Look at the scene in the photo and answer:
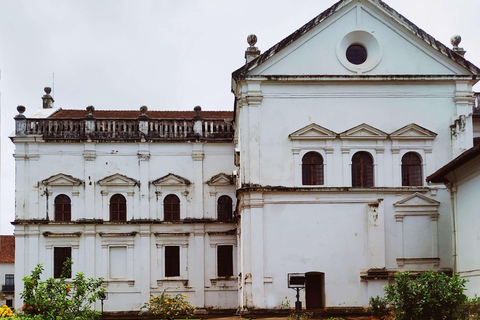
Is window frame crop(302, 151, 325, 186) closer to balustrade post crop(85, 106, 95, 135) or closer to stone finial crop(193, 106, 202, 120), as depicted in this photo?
stone finial crop(193, 106, 202, 120)

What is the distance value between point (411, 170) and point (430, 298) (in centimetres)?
1009

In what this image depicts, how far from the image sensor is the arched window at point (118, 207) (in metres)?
38.4

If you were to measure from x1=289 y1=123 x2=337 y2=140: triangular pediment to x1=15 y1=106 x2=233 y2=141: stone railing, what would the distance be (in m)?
9.31

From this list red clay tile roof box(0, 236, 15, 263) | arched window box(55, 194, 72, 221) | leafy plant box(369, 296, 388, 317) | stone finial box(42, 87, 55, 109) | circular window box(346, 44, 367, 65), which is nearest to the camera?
leafy plant box(369, 296, 388, 317)

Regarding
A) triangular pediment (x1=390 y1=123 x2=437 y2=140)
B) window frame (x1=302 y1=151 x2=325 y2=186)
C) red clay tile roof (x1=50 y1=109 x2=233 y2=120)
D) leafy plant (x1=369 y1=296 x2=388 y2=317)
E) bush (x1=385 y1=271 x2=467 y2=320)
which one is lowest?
leafy plant (x1=369 y1=296 x2=388 y2=317)

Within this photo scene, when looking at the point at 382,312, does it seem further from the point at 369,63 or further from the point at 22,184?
the point at 22,184

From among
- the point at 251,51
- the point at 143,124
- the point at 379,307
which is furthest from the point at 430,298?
the point at 143,124

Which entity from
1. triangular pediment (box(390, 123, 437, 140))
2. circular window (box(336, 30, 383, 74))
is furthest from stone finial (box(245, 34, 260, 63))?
triangular pediment (box(390, 123, 437, 140))

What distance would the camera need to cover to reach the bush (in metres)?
20.9

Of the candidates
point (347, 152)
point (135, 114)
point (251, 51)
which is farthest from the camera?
point (135, 114)

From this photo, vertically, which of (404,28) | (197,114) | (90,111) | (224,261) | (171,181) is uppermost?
(404,28)

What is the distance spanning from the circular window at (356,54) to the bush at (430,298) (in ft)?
38.4

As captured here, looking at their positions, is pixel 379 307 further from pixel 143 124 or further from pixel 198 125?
pixel 143 124

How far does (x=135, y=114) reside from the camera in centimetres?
4222
